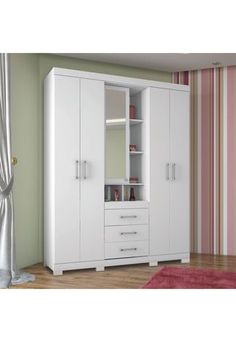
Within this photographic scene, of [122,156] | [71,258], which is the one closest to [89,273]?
[71,258]

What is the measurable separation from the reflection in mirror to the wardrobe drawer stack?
1.32ft

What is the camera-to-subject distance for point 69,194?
388 cm

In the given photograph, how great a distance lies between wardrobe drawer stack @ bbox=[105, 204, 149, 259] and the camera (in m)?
4.08

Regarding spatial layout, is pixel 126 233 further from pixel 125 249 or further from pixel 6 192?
pixel 6 192

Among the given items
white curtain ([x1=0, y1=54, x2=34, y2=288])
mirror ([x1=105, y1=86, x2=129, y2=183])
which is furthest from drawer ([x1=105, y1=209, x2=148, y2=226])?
white curtain ([x1=0, y1=54, x2=34, y2=288])

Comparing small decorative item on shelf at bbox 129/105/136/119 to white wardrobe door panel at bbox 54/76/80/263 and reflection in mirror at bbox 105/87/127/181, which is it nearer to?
reflection in mirror at bbox 105/87/127/181

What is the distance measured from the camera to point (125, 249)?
4.15 metres

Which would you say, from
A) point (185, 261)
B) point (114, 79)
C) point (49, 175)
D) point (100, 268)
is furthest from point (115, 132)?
point (185, 261)

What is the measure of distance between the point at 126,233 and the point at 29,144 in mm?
1421

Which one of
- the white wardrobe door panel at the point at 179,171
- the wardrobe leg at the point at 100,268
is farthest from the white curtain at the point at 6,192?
the white wardrobe door panel at the point at 179,171

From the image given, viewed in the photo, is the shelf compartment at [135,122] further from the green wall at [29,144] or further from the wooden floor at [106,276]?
the wooden floor at [106,276]

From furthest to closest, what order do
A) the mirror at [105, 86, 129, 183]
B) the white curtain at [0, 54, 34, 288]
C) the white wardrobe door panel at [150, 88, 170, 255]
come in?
the white wardrobe door panel at [150, 88, 170, 255]
the mirror at [105, 86, 129, 183]
the white curtain at [0, 54, 34, 288]
